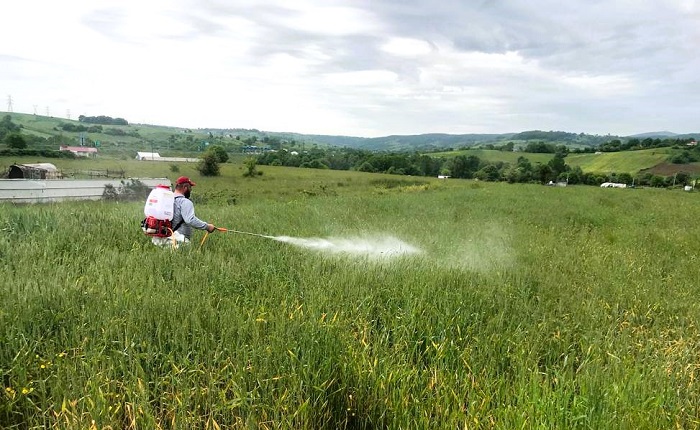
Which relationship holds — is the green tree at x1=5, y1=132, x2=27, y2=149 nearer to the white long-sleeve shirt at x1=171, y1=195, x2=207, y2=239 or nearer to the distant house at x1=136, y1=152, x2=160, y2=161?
the distant house at x1=136, y1=152, x2=160, y2=161

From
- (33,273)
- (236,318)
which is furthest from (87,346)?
(33,273)

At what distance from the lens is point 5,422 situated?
9.08ft

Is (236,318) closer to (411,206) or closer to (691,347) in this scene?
(691,347)

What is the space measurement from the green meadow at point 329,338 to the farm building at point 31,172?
31155mm

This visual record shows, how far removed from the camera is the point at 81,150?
148 feet

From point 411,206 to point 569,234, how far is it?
7.98 m

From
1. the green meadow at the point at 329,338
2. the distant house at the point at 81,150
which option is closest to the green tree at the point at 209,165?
the distant house at the point at 81,150

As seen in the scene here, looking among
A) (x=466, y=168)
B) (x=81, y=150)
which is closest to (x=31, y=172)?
(x=81, y=150)

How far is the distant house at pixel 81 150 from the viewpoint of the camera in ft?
144

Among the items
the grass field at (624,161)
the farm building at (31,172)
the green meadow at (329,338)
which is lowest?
the green meadow at (329,338)

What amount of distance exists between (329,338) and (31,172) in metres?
39.2

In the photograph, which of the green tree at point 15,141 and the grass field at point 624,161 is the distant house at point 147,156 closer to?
the green tree at point 15,141

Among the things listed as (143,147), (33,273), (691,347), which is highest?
(143,147)

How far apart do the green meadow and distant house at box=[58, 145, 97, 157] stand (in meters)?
43.1
